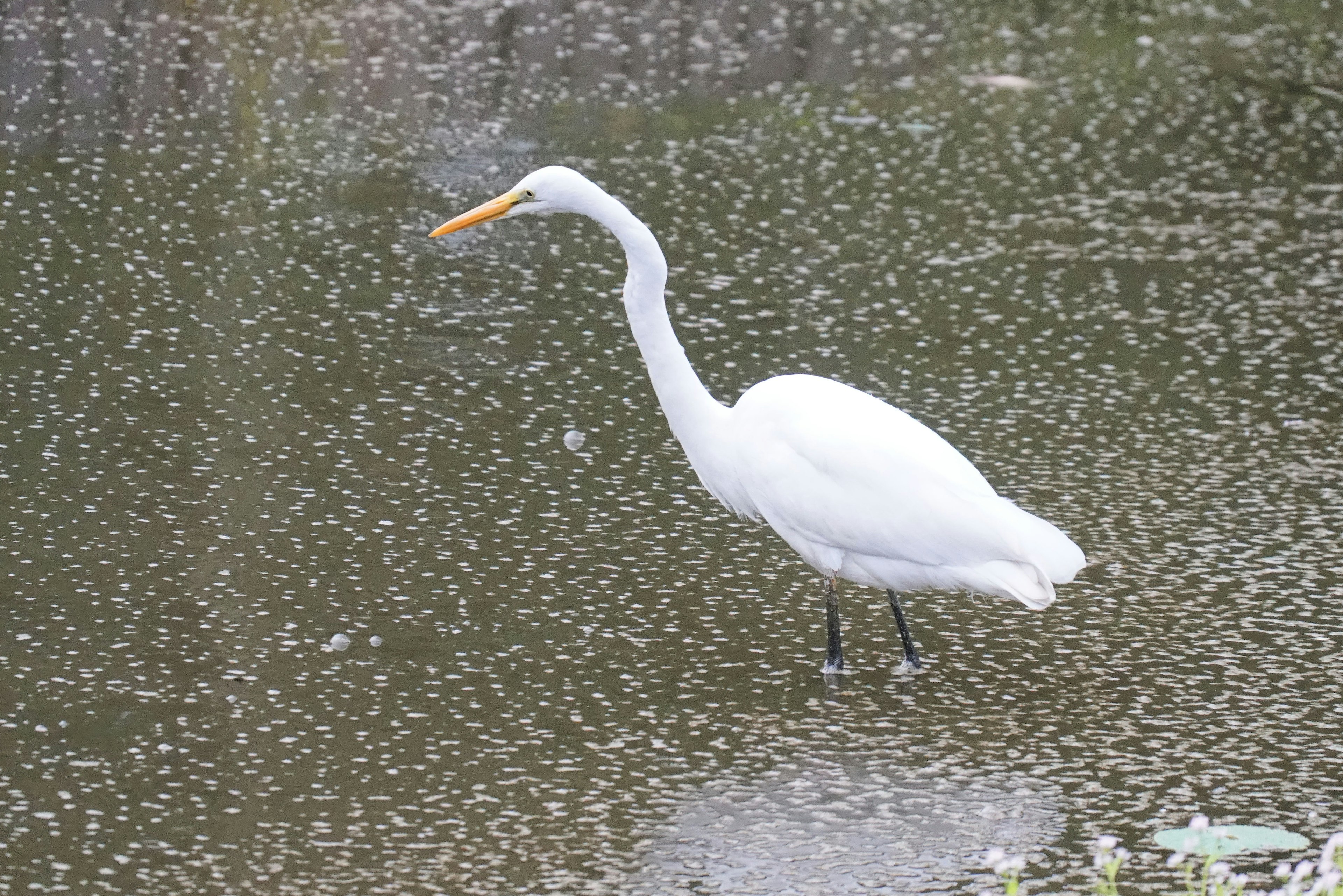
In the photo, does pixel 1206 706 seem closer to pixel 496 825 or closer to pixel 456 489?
pixel 496 825

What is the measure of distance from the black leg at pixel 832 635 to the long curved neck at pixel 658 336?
0.45m

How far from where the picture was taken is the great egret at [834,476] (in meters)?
3.73

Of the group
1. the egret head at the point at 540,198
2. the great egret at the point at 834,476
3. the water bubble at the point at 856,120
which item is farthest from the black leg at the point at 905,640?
the water bubble at the point at 856,120

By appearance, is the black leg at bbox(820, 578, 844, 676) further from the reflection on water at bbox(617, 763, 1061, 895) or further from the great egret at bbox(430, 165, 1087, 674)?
the reflection on water at bbox(617, 763, 1061, 895)

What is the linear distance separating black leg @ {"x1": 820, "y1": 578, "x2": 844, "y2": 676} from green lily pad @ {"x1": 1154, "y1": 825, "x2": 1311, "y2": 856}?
83cm

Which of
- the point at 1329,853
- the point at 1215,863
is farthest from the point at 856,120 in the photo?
the point at 1329,853

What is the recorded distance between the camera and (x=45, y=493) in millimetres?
4496

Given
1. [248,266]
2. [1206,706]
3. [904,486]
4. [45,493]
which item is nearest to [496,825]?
[904,486]

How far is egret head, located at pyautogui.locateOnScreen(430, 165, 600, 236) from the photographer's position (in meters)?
3.89

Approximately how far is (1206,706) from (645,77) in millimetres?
5311

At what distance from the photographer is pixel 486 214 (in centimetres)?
401

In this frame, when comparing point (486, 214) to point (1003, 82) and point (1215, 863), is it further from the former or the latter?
point (1003, 82)

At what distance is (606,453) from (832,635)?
1.32 meters

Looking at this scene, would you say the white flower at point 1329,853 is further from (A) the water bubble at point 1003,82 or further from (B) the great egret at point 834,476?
(A) the water bubble at point 1003,82
